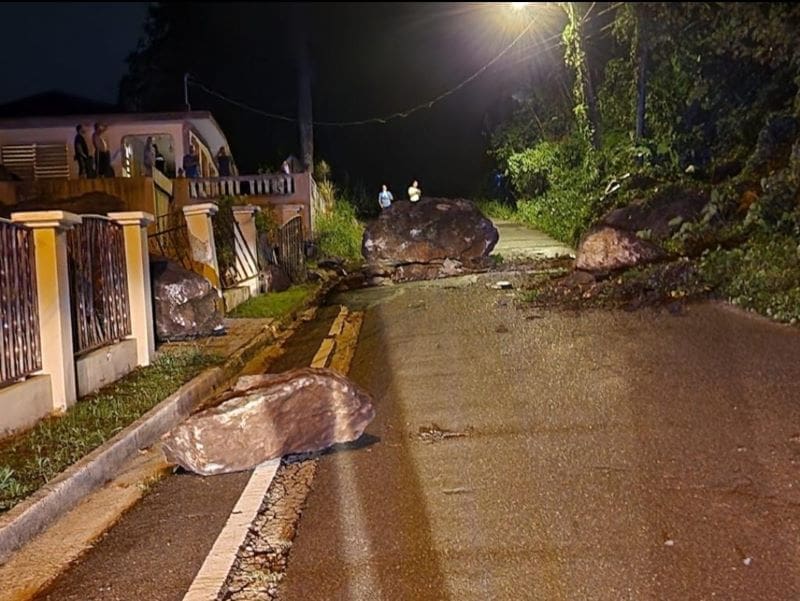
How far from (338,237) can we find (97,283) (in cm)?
1620

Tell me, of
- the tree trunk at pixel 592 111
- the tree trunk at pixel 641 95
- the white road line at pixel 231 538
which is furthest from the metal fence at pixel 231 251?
the tree trunk at pixel 592 111

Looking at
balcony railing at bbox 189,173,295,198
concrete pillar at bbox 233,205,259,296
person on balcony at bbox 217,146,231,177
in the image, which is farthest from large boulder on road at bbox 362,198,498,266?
person on balcony at bbox 217,146,231,177

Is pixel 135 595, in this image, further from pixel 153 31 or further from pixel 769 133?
pixel 153 31

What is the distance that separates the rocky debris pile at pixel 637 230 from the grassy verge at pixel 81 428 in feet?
22.4

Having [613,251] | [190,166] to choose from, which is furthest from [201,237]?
[190,166]

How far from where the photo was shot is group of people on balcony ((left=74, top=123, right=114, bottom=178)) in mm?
20266

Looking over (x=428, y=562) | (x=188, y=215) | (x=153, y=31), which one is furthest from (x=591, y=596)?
(x=153, y=31)

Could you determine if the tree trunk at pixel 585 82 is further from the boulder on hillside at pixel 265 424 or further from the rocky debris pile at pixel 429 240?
the boulder on hillside at pixel 265 424

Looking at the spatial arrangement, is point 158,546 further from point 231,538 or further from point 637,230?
point 637,230

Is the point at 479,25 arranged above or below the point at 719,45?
above

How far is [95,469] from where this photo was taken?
5793 millimetres

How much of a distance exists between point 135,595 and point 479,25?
2191cm

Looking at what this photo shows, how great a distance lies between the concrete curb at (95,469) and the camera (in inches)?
187

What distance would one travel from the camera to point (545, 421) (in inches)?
250
